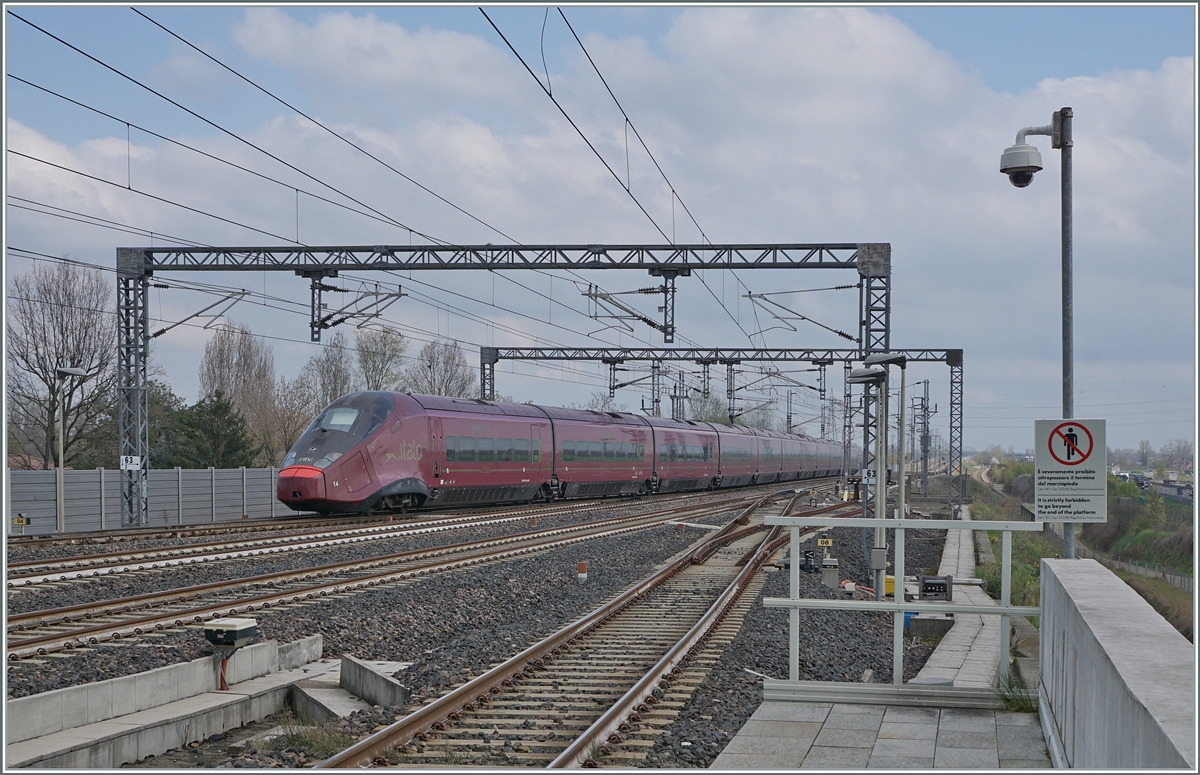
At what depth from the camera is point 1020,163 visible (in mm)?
10211

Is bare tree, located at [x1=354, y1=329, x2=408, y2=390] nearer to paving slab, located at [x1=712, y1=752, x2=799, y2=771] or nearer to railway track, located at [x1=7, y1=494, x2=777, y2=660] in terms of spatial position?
railway track, located at [x1=7, y1=494, x2=777, y2=660]

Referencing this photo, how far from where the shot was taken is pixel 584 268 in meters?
26.1

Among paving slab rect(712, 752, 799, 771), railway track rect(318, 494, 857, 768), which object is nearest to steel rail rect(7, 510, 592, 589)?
railway track rect(318, 494, 857, 768)

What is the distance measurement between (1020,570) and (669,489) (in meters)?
25.4

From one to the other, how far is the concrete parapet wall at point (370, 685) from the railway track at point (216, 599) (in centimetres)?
245

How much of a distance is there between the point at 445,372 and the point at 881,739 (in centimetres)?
7015

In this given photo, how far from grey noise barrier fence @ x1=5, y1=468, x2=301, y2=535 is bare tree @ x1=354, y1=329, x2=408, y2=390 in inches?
990

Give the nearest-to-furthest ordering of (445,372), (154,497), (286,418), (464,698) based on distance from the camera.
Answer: (464,698)
(154,497)
(286,418)
(445,372)

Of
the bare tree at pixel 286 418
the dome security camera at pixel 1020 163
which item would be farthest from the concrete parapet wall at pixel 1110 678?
the bare tree at pixel 286 418

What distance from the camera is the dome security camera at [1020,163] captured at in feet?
33.4

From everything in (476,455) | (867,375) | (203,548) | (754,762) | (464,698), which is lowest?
(203,548)

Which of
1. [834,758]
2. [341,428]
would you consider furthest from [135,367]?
[834,758]

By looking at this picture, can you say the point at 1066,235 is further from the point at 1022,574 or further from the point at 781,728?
the point at 1022,574

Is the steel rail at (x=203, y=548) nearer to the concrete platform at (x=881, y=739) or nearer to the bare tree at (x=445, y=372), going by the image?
the concrete platform at (x=881, y=739)
